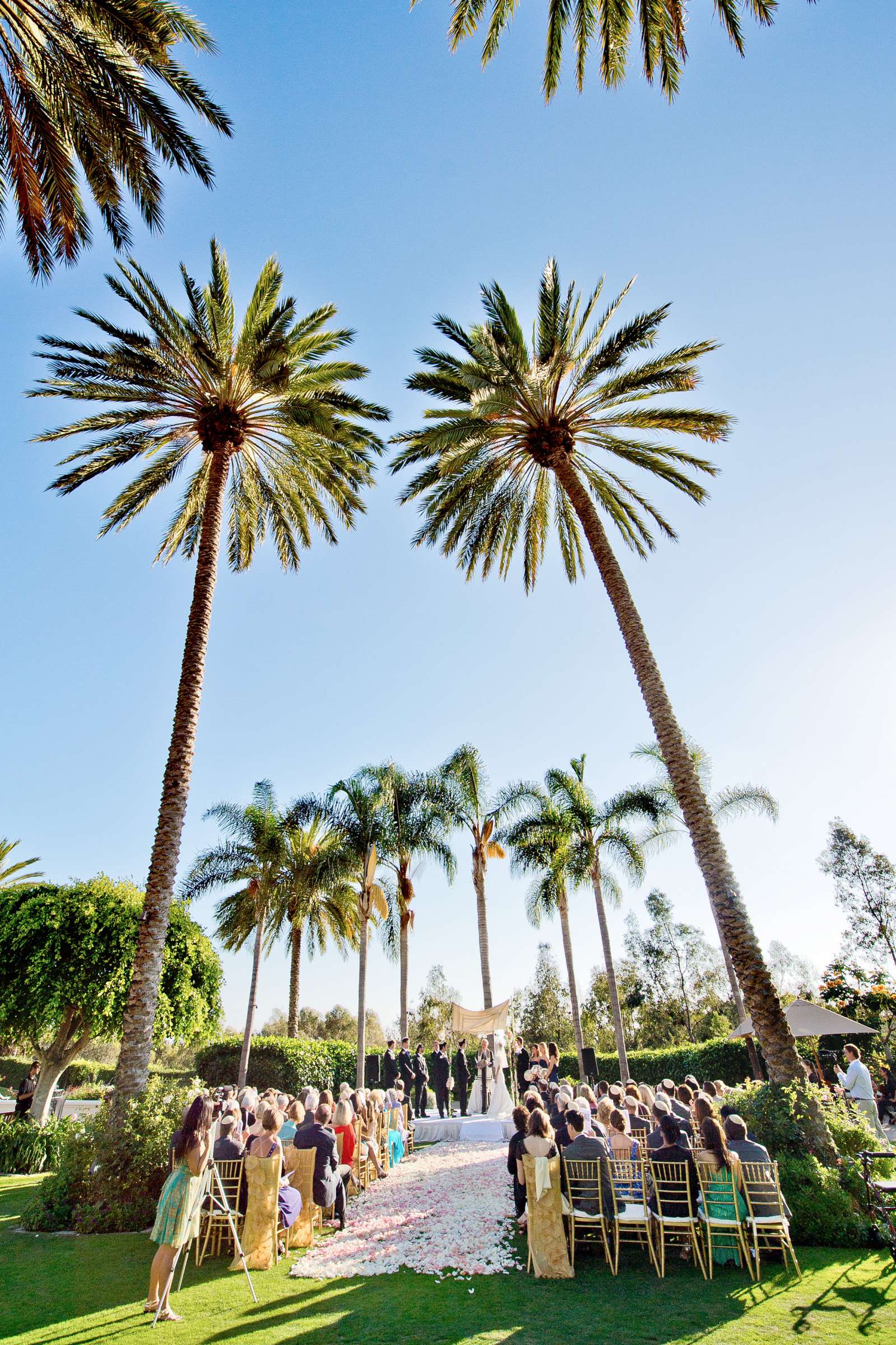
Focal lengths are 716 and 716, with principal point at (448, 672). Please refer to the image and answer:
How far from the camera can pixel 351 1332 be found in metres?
6.08

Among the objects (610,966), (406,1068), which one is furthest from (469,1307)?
(610,966)

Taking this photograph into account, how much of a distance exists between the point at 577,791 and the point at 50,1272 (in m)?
21.9

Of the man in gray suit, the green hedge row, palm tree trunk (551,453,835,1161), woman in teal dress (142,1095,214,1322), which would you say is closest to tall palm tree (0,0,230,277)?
palm tree trunk (551,453,835,1161)

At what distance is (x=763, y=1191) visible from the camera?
758 centimetres

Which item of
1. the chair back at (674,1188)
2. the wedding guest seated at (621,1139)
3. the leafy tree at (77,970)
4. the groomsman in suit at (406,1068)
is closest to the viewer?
the chair back at (674,1188)

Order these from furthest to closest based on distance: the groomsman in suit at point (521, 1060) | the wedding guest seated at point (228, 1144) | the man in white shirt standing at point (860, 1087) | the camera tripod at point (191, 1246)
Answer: the groomsman in suit at point (521, 1060)
the man in white shirt standing at point (860, 1087)
the wedding guest seated at point (228, 1144)
the camera tripod at point (191, 1246)

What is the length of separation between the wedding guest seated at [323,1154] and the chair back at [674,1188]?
440 centimetres

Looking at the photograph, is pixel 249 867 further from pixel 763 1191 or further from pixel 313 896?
pixel 763 1191

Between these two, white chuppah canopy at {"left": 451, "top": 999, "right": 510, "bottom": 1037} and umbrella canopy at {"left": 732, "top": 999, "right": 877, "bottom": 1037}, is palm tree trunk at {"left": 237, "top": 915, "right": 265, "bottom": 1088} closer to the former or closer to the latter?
white chuppah canopy at {"left": 451, "top": 999, "right": 510, "bottom": 1037}

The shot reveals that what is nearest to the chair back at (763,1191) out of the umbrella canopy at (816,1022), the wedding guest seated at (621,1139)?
the wedding guest seated at (621,1139)

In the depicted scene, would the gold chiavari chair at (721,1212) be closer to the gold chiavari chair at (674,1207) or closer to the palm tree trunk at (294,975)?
the gold chiavari chair at (674,1207)

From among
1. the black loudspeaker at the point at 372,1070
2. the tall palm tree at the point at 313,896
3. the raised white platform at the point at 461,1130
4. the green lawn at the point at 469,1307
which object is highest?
the tall palm tree at the point at 313,896

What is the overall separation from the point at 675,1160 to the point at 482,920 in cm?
2206

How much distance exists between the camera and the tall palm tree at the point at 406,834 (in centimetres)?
2812
